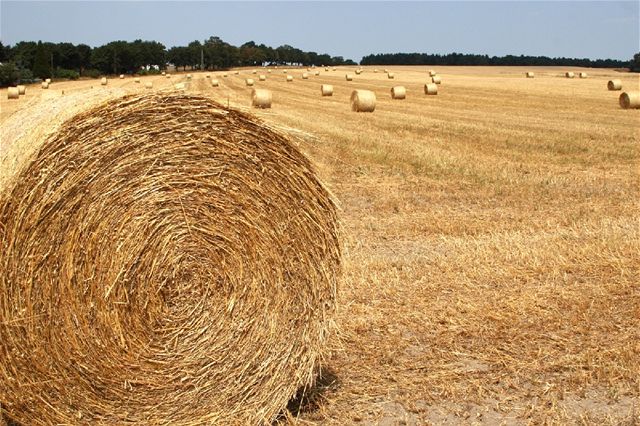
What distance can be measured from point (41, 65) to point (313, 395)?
242 ft

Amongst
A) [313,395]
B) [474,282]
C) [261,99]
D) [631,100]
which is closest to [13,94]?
[261,99]

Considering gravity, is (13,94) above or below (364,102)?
above

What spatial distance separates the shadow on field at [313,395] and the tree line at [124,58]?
53.2m

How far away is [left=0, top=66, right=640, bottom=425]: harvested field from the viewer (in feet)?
14.8

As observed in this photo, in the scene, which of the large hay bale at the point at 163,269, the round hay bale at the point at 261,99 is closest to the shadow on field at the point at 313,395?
the large hay bale at the point at 163,269

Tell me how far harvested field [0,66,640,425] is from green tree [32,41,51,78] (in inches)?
2493

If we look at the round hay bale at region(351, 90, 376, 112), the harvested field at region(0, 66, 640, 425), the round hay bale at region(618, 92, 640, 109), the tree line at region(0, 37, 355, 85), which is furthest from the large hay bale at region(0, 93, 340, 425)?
the tree line at region(0, 37, 355, 85)

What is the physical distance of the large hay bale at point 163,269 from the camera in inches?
153

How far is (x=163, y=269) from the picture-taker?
4.28m

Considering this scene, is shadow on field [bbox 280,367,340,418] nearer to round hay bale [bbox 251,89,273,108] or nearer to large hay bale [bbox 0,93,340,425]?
large hay bale [bbox 0,93,340,425]

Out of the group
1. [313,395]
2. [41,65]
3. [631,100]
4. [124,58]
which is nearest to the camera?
[313,395]

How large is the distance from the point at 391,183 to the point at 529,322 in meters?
6.07

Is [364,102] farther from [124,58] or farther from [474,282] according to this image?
[124,58]

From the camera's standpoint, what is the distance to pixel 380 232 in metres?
8.81
